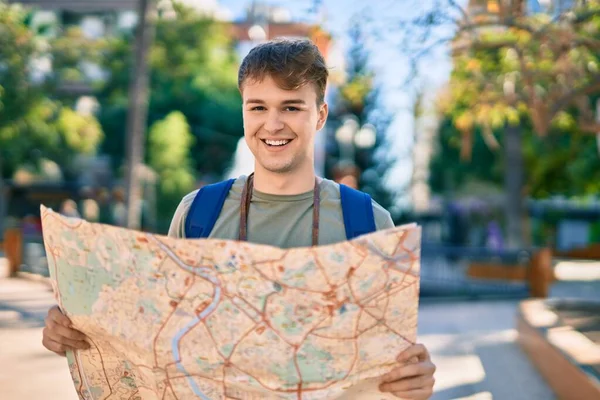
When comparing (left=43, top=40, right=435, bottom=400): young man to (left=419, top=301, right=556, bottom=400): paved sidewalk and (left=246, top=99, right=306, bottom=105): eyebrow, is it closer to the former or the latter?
(left=246, top=99, right=306, bottom=105): eyebrow

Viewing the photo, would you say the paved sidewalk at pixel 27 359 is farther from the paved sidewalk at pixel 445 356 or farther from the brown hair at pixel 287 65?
the brown hair at pixel 287 65

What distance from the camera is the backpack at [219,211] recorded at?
2.81 m

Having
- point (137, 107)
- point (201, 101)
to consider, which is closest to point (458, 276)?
point (137, 107)

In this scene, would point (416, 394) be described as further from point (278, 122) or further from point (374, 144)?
point (374, 144)

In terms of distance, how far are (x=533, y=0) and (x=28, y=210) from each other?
41650 millimetres

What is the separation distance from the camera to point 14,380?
804 cm

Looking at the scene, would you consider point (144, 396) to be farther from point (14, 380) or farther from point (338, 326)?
point (14, 380)

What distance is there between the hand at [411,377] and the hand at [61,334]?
1.02 m

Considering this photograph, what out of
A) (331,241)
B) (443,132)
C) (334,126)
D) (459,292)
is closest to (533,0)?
(459,292)

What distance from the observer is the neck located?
2902 millimetres

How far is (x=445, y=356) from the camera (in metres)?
10.8

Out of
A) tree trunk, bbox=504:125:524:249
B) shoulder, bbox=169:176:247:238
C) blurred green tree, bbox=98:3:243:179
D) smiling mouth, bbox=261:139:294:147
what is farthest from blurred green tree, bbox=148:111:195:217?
smiling mouth, bbox=261:139:294:147

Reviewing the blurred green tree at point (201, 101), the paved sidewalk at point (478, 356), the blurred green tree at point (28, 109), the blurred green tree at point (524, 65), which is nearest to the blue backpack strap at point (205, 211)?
the paved sidewalk at point (478, 356)

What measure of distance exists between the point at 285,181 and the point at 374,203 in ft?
1.03
